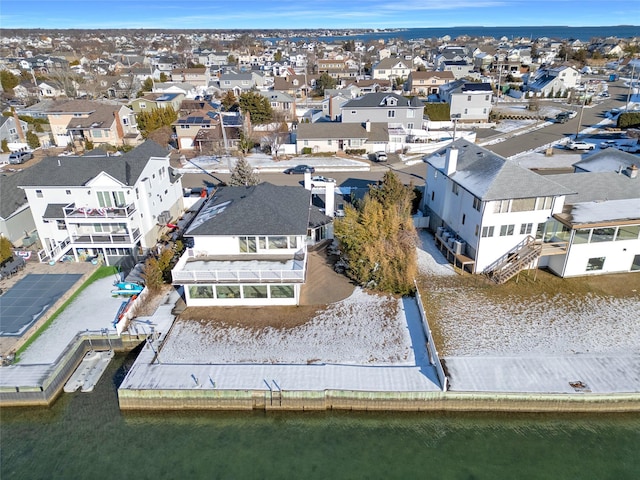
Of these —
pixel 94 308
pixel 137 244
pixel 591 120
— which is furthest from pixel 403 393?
pixel 591 120

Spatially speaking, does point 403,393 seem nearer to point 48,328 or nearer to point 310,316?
point 310,316

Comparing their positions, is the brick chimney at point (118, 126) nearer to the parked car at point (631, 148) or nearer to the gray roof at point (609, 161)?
the gray roof at point (609, 161)

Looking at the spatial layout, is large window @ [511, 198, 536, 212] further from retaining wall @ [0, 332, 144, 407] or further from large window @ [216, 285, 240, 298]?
retaining wall @ [0, 332, 144, 407]

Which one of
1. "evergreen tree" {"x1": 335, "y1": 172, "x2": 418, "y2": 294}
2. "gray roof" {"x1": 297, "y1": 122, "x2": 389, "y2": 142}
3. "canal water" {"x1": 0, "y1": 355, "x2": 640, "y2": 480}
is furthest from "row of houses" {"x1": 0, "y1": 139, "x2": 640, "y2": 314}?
"gray roof" {"x1": 297, "y1": 122, "x2": 389, "y2": 142}

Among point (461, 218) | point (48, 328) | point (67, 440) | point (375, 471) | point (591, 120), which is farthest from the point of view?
point (591, 120)

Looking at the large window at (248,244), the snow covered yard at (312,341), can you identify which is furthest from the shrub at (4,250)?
the large window at (248,244)

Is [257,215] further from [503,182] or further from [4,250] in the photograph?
[4,250]

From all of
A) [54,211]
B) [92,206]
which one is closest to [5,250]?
[54,211]
